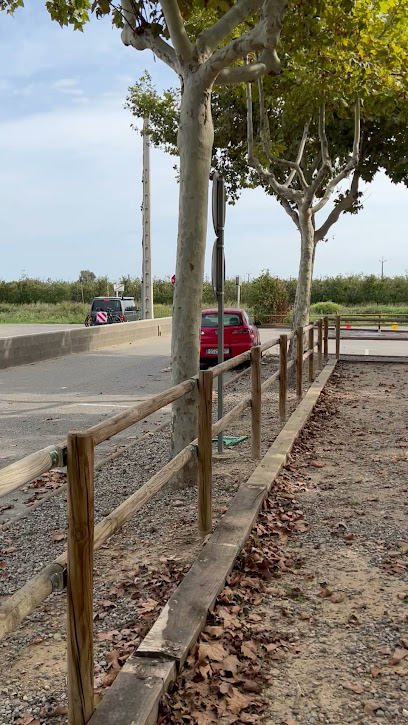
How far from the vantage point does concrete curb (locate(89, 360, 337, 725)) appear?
283 cm

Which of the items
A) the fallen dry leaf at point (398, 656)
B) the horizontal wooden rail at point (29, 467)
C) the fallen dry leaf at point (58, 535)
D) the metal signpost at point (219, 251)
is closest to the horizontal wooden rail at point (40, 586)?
the horizontal wooden rail at point (29, 467)

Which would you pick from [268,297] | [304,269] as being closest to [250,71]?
[304,269]

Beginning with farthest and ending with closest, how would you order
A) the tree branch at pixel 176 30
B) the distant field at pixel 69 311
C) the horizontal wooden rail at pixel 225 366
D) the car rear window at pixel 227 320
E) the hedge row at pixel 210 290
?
1. the hedge row at pixel 210 290
2. the distant field at pixel 69 311
3. the car rear window at pixel 227 320
4. the tree branch at pixel 176 30
5. the horizontal wooden rail at pixel 225 366

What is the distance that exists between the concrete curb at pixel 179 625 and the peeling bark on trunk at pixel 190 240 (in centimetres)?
90

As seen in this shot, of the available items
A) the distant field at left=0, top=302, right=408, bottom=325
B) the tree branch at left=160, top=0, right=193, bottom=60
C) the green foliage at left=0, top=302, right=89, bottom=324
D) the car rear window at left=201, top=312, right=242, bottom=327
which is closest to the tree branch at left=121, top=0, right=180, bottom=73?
the tree branch at left=160, top=0, right=193, bottom=60

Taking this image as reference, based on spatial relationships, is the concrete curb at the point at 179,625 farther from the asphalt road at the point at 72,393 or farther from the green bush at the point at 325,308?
the green bush at the point at 325,308

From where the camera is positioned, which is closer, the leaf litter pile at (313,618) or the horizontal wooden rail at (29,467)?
the horizontal wooden rail at (29,467)

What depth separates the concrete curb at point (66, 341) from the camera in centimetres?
1728

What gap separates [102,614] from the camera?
13.0 ft

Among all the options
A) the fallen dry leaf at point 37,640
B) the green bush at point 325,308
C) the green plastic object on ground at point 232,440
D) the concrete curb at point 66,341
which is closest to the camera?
the fallen dry leaf at point 37,640

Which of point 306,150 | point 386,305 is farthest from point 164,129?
point 386,305

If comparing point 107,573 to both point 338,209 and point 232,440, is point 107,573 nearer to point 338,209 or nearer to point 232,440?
point 232,440

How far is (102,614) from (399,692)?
5.27ft

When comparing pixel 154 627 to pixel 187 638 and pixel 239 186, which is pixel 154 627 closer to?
pixel 187 638
